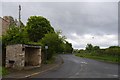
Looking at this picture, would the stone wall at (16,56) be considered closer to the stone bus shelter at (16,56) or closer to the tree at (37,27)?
the stone bus shelter at (16,56)

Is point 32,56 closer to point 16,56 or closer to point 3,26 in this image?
point 16,56

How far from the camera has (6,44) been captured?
28031 mm

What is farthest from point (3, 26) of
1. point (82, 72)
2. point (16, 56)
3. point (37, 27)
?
point (82, 72)

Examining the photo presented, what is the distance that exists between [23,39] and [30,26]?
29.0 metres

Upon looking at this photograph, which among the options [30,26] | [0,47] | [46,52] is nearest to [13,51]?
[0,47]

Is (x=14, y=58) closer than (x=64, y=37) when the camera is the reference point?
Yes

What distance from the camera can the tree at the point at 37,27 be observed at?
2221 inches

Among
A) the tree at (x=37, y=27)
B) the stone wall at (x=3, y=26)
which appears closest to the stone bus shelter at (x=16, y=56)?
the stone wall at (x=3, y=26)

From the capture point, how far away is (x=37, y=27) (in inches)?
2247

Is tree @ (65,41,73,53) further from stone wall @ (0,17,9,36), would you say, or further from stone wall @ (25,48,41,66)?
stone wall @ (25,48,41,66)

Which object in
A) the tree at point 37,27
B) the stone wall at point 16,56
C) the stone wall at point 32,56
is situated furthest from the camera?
the tree at point 37,27

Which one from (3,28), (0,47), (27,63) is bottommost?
(27,63)

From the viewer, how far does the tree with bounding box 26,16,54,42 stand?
56.4 meters

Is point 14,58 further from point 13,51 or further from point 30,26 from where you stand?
point 30,26
